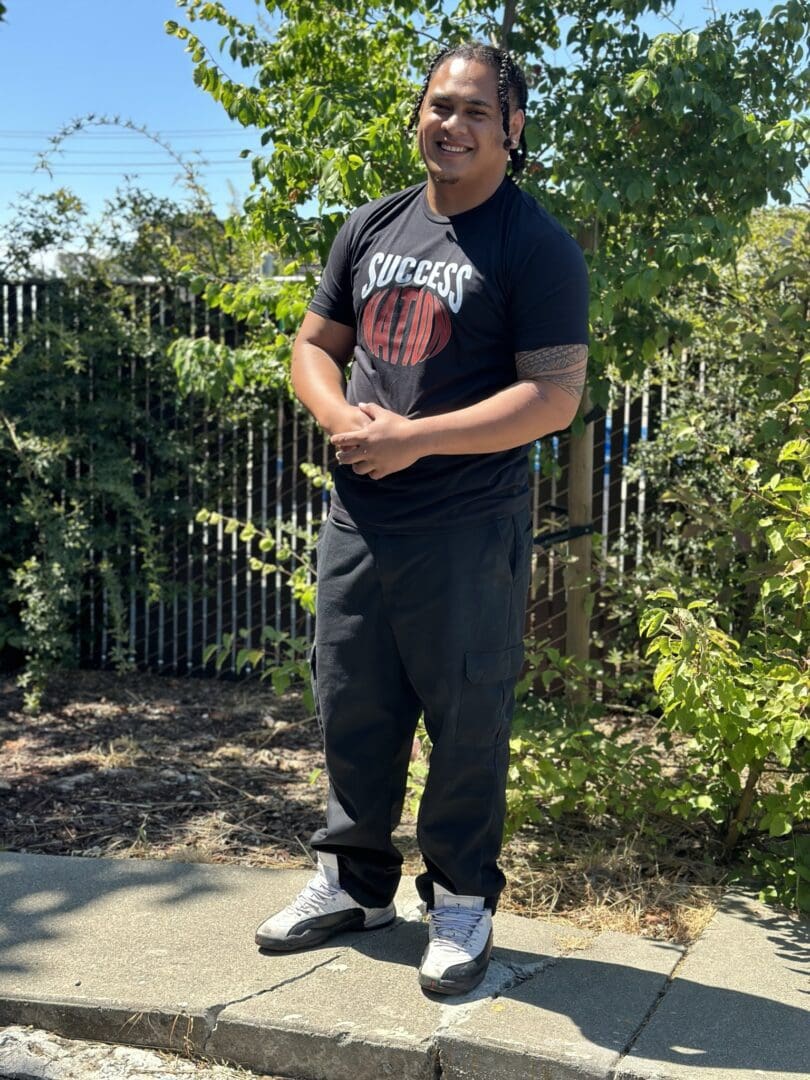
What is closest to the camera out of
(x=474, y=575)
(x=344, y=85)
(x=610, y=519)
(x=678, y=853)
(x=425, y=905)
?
(x=474, y=575)

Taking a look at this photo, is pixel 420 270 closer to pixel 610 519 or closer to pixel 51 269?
pixel 610 519

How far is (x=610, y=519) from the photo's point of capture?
5781 millimetres

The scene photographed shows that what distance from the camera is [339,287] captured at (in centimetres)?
290

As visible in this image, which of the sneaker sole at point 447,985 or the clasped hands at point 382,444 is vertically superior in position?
the clasped hands at point 382,444

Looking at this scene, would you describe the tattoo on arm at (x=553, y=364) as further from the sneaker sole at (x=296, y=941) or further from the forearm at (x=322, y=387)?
the sneaker sole at (x=296, y=941)

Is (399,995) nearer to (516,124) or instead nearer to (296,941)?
(296,941)

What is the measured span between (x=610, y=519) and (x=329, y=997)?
357cm

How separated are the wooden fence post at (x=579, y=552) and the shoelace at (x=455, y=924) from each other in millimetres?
1481

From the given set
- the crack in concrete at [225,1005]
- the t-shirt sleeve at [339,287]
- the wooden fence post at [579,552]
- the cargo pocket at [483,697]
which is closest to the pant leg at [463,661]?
the cargo pocket at [483,697]

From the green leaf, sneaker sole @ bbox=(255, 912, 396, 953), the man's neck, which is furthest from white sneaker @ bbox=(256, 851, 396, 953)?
the man's neck

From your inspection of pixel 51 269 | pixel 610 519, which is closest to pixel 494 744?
pixel 610 519

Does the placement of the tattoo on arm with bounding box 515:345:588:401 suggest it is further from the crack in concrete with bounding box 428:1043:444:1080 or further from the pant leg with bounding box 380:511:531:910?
the crack in concrete with bounding box 428:1043:444:1080

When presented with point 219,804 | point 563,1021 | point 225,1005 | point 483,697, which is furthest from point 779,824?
point 219,804

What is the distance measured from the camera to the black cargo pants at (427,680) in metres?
2.61
